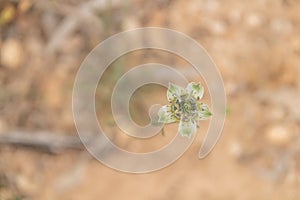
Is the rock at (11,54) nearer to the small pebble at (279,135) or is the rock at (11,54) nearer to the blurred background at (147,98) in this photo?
the blurred background at (147,98)

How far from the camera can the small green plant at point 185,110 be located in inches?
60.4

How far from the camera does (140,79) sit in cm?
235

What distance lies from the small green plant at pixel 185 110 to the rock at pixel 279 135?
2.72 ft

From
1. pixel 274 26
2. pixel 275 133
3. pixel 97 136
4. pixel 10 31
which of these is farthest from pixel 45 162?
pixel 274 26

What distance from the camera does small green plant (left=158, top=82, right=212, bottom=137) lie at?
1.53 metres

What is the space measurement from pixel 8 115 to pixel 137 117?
556 mm

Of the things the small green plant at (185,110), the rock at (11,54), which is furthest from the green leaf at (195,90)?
the rock at (11,54)

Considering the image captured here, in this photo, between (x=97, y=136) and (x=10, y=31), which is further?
(x=10, y=31)

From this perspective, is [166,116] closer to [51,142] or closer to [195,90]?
[195,90]

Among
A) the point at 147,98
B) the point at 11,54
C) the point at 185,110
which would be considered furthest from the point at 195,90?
the point at 11,54

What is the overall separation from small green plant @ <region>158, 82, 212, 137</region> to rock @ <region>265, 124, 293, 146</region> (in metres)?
0.83

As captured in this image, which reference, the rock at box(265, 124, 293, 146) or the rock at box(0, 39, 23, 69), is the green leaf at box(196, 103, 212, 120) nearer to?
the rock at box(265, 124, 293, 146)

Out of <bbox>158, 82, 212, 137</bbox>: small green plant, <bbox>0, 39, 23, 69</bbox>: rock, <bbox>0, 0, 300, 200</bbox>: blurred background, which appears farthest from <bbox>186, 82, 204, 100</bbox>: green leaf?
<bbox>0, 39, 23, 69</bbox>: rock

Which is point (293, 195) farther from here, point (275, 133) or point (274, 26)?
point (274, 26)
